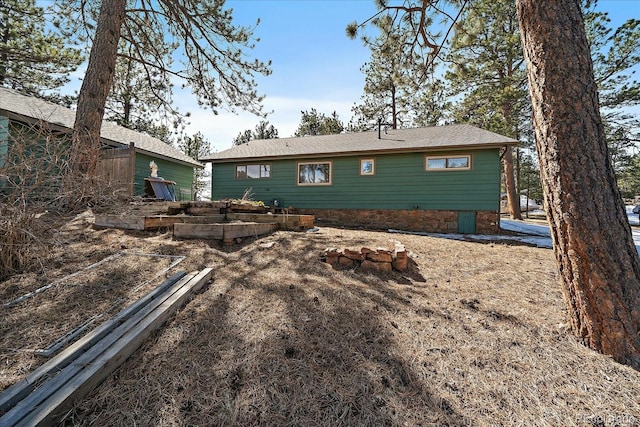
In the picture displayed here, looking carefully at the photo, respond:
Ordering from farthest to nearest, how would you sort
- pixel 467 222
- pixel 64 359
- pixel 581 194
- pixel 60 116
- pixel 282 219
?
pixel 60 116 < pixel 467 222 < pixel 282 219 < pixel 581 194 < pixel 64 359

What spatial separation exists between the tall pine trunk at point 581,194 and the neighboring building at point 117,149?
584 cm

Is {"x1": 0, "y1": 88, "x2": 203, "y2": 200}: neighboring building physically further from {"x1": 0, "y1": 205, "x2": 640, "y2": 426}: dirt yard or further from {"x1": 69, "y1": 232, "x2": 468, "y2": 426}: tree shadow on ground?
{"x1": 69, "y1": 232, "x2": 468, "y2": 426}: tree shadow on ground

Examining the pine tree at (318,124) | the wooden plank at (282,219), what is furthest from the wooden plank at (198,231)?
the pine tree at (318,124)

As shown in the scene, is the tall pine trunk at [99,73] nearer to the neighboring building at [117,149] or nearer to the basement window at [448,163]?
the neighboring building at [117,149]

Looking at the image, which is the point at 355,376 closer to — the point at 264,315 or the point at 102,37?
the point at 264,315

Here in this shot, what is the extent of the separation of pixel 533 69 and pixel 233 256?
3613mm

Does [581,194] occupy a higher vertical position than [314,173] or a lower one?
lower

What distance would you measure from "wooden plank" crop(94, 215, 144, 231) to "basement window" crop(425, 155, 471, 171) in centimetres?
812

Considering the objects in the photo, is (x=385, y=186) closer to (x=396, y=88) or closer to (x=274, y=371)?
(x=396, y=88)

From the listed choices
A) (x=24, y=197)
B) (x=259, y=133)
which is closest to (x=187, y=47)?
(x=24, y=197)

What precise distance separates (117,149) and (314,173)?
6.05 metres

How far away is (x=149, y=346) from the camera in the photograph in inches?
68.9

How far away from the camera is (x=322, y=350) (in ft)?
5.94

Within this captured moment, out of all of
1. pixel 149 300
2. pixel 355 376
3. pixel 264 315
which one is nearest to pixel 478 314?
pixel 355 376
